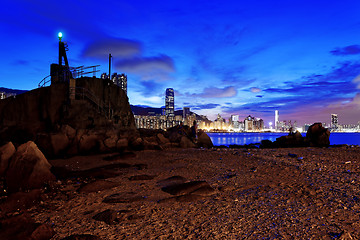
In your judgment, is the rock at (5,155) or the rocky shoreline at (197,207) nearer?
the rocky shoreline at (197,207)

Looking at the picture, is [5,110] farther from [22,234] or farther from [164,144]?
[22,234]

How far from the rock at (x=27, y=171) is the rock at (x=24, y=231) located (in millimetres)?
2899

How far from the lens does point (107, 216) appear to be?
4176mm

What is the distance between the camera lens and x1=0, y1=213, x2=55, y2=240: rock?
3.35 meters

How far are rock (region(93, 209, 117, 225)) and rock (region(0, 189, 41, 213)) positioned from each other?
195cm

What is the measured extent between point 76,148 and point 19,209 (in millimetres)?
9674

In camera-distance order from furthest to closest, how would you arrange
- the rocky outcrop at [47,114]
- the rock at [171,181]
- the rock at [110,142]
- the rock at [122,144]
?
1. the rocky outcrop at [47,114]
2. the rock at [122,144]
3. the rock at [110,142]
4. the rock at [171,181]

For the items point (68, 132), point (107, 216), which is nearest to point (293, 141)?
point (68, 132)

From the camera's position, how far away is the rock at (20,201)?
15.4 ft

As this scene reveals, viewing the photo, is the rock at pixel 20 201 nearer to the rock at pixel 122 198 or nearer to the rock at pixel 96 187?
the rock at pixel 96 187

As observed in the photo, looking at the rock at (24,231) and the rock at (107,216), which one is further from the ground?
the rock at (24,231)

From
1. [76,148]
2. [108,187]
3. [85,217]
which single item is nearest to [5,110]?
Result: [76,148]

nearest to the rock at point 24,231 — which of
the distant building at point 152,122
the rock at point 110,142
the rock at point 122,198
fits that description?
the rock at point 122,198

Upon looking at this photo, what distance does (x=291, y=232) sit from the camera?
342 cm
